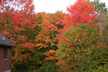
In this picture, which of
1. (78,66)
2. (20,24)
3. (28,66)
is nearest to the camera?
(78,66)

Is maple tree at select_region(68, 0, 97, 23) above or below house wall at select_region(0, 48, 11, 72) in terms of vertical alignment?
above

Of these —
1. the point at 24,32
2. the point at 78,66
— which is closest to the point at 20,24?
the point at 24,32

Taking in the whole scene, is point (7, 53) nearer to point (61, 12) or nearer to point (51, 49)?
point (51, 49)

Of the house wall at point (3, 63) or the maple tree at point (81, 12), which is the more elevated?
the maple tree at point (81, 12)

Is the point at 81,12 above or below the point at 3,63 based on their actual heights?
above

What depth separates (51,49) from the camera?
55469 mm

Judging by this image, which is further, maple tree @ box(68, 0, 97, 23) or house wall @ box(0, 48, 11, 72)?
maple tree @ box(68, 0, 97, 23)

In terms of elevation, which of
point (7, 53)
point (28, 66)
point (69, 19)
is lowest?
point (28, 66)

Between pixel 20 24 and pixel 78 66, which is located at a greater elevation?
pixel 20 24

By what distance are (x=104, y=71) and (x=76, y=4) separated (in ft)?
32.6

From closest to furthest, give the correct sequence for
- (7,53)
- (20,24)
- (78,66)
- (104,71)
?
1. (7,53)
2. (104,71)
3. (78,66)
4. (20,24)

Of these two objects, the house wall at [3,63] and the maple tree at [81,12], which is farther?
the maple tree at [81,12]

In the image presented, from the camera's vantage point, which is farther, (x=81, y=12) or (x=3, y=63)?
(x=81, y=12)

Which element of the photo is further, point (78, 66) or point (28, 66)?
point (28, 66)
